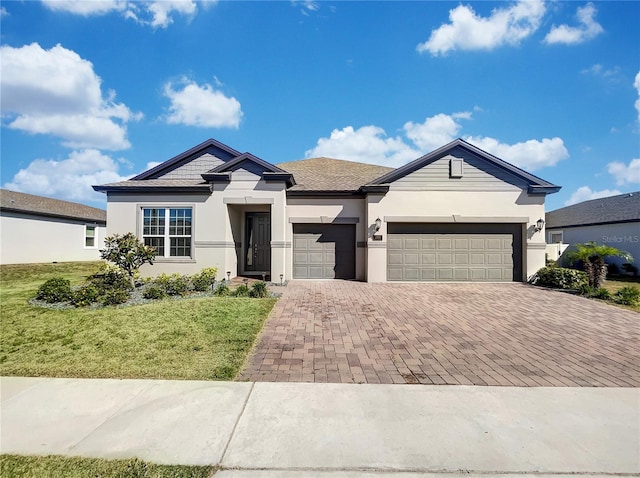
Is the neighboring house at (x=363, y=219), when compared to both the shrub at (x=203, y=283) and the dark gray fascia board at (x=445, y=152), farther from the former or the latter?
the shrub at (x=203, y=283)

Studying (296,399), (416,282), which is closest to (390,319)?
(296,399)

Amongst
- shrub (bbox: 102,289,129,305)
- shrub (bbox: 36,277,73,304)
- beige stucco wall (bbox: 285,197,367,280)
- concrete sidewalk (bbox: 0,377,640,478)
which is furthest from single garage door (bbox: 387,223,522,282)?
shrub (bbox: 36,277,73,304)

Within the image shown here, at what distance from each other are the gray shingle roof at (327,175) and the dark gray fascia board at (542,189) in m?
7.09

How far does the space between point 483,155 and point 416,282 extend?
6.25 meters

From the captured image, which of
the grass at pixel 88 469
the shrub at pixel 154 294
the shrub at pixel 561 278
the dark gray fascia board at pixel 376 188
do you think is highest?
the dark gray fascia board at pixel 376 188

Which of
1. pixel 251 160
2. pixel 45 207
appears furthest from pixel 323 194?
pixel 45 207

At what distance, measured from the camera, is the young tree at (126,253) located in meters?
10.3

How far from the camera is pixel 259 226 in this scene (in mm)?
14734

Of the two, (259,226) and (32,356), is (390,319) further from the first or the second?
(259,226)

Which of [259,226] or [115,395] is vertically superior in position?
[259,226]

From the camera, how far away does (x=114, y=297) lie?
835 centimetres

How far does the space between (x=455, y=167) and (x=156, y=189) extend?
12.9 metres

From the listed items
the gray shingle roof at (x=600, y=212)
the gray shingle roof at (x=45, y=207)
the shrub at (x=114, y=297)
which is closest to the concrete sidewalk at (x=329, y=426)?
the shrub at (x=114, y=297)

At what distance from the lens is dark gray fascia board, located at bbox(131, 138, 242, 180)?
14.0 metres
